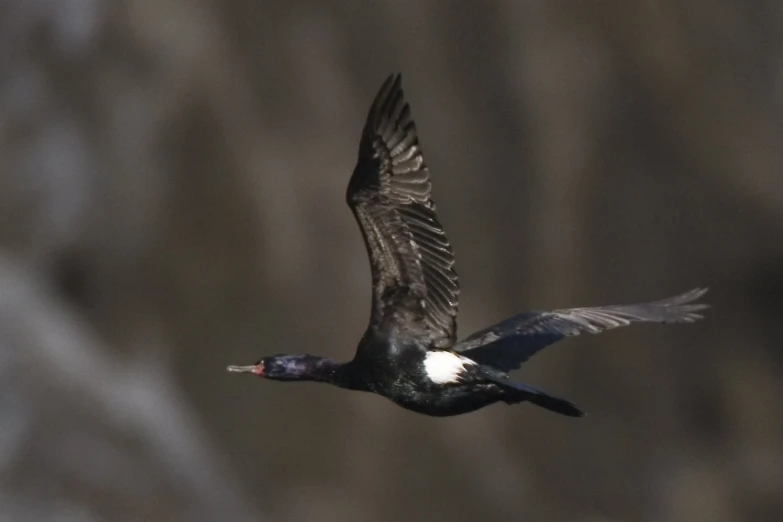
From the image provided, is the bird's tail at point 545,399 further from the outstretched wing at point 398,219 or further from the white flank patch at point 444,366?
the outstretched wing at point 398,219

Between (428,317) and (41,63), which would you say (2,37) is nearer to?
(41,63)

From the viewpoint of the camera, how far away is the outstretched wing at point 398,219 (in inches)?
65.8

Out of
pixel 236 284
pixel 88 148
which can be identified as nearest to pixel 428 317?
pixel 236 284

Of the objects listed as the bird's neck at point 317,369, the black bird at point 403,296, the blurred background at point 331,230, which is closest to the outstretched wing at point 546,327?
the black bird at point 403,296

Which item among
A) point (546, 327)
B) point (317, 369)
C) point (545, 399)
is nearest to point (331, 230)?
point (546, 327)

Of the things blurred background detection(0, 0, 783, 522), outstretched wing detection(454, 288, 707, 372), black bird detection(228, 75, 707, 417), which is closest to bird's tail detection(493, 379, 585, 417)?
black bird detection(228, 75, 707, 417)

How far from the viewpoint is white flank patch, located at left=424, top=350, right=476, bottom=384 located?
64.6 inches

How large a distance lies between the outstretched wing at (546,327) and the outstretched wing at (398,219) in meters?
0.12

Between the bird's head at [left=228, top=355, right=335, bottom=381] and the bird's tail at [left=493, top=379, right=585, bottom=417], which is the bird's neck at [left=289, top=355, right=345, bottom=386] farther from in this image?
the bird's tail at [left=493, top=379, right=585, bottom=417]

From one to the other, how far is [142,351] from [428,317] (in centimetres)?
199

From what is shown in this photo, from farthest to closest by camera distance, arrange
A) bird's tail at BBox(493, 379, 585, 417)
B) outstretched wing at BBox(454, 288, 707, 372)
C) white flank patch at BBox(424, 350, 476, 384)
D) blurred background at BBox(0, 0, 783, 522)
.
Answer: blurred background at BBox(0, 0, 783, 522), outstretched wing at BBox(454, 288, 707, 372), white flank patch at BBox(424, 350, 476, 384), bird's tail at BBox(493, 379, 585, 417)

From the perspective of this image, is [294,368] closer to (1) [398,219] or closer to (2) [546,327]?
(1) [398,219]

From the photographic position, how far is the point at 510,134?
3570 millimetres

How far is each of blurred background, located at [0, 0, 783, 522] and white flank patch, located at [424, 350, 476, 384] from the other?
1.83 m
